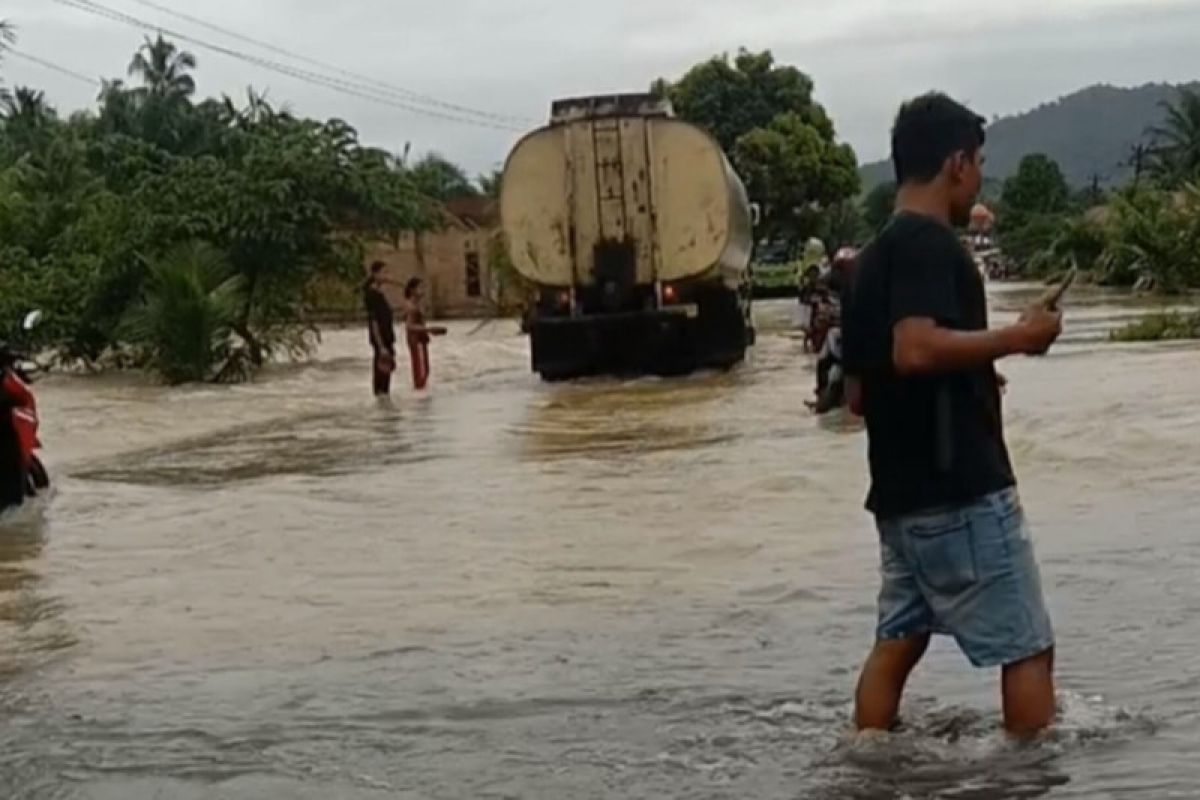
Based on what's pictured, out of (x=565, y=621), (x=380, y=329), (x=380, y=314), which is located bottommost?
(x=565, y=621)

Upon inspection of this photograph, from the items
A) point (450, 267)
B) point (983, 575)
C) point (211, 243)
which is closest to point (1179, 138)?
point (450, 267)

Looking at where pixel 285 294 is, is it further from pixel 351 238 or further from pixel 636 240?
pixel 636 240

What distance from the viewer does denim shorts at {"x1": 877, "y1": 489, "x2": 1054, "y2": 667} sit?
17.6 ft

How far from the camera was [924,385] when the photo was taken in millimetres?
5348

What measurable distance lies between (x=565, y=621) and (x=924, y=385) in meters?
3.35

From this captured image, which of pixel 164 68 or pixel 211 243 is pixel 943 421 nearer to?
pixel 211 243

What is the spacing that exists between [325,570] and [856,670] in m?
3.81

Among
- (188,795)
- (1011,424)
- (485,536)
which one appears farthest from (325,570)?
(1011,424)

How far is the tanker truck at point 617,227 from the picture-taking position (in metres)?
23.9

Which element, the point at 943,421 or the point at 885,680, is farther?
the point at 885,680

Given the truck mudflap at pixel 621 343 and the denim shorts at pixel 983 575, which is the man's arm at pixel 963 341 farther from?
the truck mudflap at pixel 621 343

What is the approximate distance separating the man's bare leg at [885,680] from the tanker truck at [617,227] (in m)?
18.3

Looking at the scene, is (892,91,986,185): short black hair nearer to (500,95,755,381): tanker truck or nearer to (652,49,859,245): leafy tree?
(500,95,755,381): tanker truck

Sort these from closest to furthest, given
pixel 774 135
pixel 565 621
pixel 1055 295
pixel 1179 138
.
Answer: pixel 1055 295 < pixel 565 621 < pixel 774 135 < pixel 1179 138
